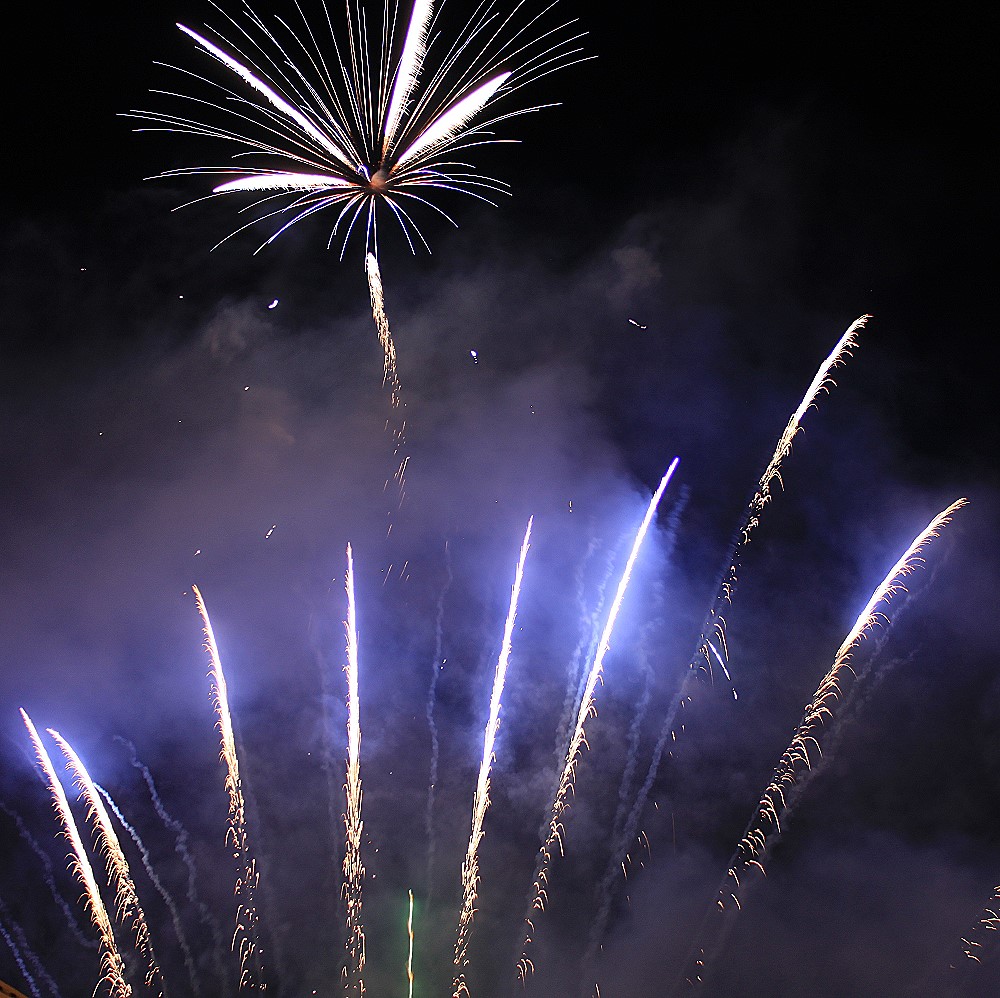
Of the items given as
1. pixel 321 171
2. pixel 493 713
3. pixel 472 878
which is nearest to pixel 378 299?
pixel 321 171

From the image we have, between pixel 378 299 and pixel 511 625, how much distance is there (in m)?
10.1

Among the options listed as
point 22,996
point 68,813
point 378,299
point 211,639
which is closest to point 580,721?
point 211,639

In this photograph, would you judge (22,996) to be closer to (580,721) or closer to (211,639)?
(211,639)

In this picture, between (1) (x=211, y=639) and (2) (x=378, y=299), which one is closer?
(2) (x=378, y=299)

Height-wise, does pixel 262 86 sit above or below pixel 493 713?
above

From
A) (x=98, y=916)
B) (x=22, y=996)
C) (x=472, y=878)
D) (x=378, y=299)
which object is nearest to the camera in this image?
(x=378, y=299)

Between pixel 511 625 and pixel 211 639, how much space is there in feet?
29.6

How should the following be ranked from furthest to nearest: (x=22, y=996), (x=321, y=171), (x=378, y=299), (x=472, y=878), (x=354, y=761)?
(x=22, y=996), (x=472, y=878), (x=354, y=761), (x=378, y=299), (x=321, y=171)

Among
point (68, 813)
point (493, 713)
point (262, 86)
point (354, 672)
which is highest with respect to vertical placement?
point (262, 86)

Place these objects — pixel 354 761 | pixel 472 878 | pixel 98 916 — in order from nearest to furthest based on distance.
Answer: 1. pixel 354 761
2. pixel 98 916
3. pixel 472 878

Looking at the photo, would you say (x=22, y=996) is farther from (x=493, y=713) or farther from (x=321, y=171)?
(x=321, y=171)

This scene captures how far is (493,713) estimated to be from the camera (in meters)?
25.1

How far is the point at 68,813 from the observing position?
2503 cm

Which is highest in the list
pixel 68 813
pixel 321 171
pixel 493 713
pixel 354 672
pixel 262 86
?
pixel 262 86
